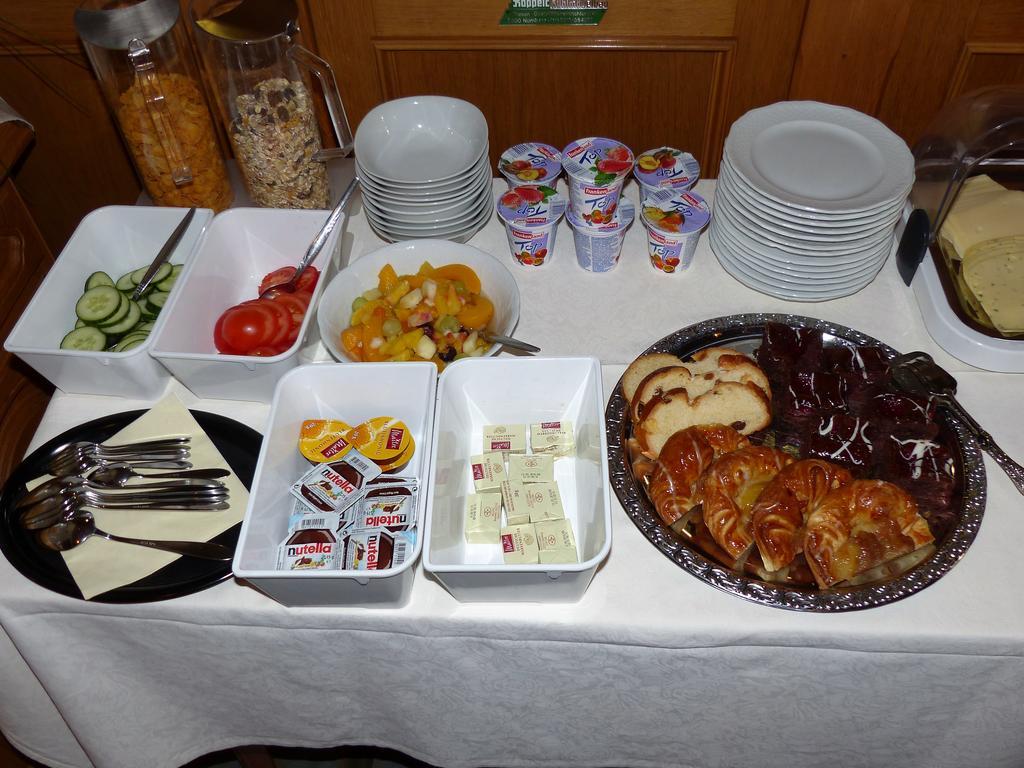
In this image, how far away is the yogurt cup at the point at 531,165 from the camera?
1.40m

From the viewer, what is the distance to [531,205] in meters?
1.37

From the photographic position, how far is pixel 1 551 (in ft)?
3.50

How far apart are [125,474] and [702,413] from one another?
839 millimetres

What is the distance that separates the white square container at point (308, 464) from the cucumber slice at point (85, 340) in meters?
0.38

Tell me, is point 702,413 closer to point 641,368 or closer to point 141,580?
point 641,368

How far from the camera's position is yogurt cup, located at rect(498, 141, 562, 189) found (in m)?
1.40

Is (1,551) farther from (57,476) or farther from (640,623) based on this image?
(640,623)

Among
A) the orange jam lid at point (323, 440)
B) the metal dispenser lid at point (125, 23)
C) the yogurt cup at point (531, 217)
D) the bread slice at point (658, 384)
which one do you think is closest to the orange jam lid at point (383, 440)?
the orange jam lid at point (323, 440)

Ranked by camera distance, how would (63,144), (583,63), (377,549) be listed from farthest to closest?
1. (63,144)
2. (583,63)
3. (377,549)

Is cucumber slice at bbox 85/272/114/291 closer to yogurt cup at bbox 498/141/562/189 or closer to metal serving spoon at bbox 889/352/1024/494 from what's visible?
yogurt cup at bbox 498/141/562/189

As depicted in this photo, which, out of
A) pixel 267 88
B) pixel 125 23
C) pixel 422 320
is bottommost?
pixel 422 320

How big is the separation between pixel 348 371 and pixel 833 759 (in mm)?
923

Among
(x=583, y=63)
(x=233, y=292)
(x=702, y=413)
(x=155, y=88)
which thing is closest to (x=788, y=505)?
(x=702, y=413)

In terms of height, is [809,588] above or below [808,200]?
below
